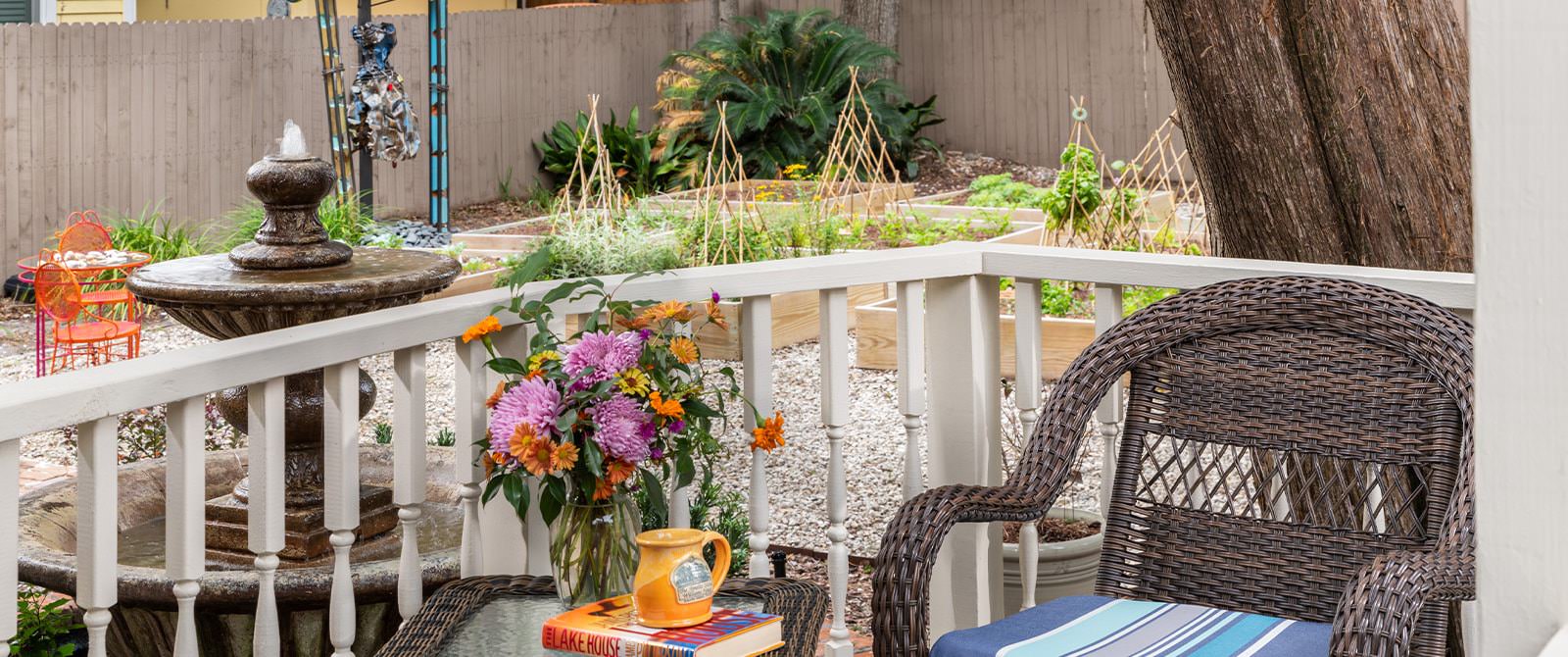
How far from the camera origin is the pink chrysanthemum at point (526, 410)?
211cm

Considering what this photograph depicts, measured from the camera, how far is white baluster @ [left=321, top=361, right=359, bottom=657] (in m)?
2.21

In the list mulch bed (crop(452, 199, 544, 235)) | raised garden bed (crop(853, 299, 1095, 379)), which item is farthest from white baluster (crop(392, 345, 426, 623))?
mulch bed (crop(452, 199, 544, 235))

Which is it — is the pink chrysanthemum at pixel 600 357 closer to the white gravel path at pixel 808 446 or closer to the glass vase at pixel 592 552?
the glass vase at pixel 592 552

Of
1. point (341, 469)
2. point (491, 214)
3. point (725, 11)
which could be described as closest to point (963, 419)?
point (341, 469)

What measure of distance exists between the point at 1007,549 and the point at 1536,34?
2.70 metres

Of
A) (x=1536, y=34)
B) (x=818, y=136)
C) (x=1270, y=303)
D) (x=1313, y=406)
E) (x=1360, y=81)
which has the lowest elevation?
(x=1313, y=406)

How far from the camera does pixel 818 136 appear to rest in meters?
13.3

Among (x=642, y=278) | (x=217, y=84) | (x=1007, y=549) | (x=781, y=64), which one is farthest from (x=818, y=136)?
(x=642, y=278)

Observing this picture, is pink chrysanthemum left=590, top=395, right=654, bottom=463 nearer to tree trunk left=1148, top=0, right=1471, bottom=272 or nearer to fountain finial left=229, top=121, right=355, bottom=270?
fountain finial left=229, top=121, right=355, bottom=270

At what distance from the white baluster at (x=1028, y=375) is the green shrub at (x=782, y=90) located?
1037 centimetres

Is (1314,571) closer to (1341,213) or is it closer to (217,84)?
(1341,213)

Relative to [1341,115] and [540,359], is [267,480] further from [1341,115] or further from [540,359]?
[1341,115]

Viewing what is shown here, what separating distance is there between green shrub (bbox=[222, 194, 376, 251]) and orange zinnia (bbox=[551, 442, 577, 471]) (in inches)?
255

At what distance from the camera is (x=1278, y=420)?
2.52 m
